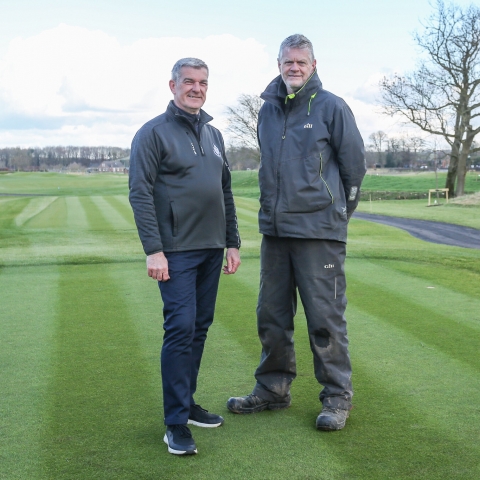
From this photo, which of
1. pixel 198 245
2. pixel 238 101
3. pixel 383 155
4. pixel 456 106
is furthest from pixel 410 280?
pixel 383 155

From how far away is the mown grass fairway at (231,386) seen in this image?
303cm

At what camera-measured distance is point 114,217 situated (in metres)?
19.0

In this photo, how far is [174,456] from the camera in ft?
10.4

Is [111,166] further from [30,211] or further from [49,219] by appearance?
[49,219]

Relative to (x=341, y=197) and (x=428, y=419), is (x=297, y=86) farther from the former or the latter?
(x=428, y=419)

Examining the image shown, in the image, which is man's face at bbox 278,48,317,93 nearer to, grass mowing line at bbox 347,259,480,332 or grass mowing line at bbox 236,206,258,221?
grass mowing line at bbox 347,259,480,332

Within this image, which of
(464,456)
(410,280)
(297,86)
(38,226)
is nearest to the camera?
(464,456)

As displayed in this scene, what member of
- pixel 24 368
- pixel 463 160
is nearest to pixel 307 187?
pixel 24 368

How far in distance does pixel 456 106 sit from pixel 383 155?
5624cm

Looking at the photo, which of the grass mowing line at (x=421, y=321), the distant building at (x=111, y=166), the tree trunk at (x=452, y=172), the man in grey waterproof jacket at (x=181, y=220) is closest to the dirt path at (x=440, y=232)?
the grass mowing line at (x=421, y=321)

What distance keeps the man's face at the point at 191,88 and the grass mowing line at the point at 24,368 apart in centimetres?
183

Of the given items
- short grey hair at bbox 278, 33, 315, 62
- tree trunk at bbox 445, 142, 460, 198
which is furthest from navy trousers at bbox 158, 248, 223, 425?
tree trunk at bbox 445, 142, 460, 198

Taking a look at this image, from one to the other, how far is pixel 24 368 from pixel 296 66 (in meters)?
2.60

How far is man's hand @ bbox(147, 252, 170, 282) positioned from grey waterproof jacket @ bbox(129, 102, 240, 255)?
32 mm
